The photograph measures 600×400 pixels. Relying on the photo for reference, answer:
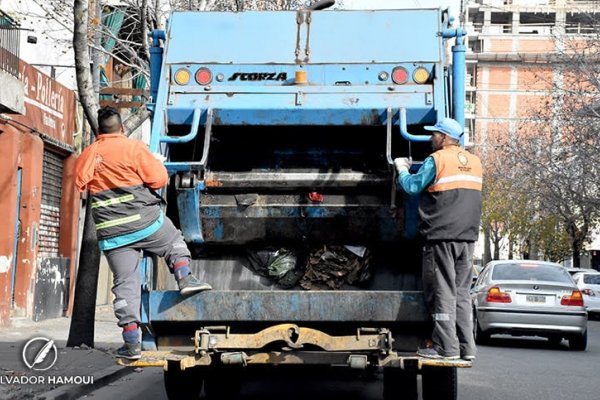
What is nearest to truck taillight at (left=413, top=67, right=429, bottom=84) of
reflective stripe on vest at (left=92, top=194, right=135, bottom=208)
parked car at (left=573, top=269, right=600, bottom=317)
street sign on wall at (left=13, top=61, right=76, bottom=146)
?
reflective stripe on vest at (left=92, top=194, right=135, bottom=208)

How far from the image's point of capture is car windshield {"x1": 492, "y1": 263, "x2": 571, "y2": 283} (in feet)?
53.0

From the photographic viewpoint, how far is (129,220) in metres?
7.04

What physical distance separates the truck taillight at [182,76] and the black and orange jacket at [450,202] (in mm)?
1986

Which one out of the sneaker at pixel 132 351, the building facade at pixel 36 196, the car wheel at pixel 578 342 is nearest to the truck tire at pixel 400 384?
the sneaker at pixel 132 351

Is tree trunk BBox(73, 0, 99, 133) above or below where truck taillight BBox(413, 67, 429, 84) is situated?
above

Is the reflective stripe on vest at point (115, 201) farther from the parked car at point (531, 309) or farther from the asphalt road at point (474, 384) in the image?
the parked car at point (531, 309)

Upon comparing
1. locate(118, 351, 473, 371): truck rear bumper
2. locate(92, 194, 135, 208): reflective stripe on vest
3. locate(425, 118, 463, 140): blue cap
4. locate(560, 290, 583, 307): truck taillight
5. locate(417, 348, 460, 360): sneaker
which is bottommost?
locate(118, 351, 473, 371): truck rear bumper

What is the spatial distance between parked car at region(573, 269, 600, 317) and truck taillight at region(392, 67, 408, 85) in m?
21.1

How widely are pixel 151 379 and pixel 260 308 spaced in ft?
13.2

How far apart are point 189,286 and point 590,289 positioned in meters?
23.2

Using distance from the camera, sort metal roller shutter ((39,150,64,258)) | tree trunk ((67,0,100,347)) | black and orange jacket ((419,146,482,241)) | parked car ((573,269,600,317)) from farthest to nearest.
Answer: parked car ((573,269,600,317)), metal roller shutter ((39,150,64,258)), tree trunk ((67,0,100,347)), black and orange jacket ((419,146,482,241))

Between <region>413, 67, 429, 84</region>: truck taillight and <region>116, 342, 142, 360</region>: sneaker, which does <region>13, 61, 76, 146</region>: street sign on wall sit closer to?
<region>413, 67, 429, 84</region>: truck taillight

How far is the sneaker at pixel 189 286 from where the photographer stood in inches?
276

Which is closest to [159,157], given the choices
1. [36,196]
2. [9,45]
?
[9,45]
